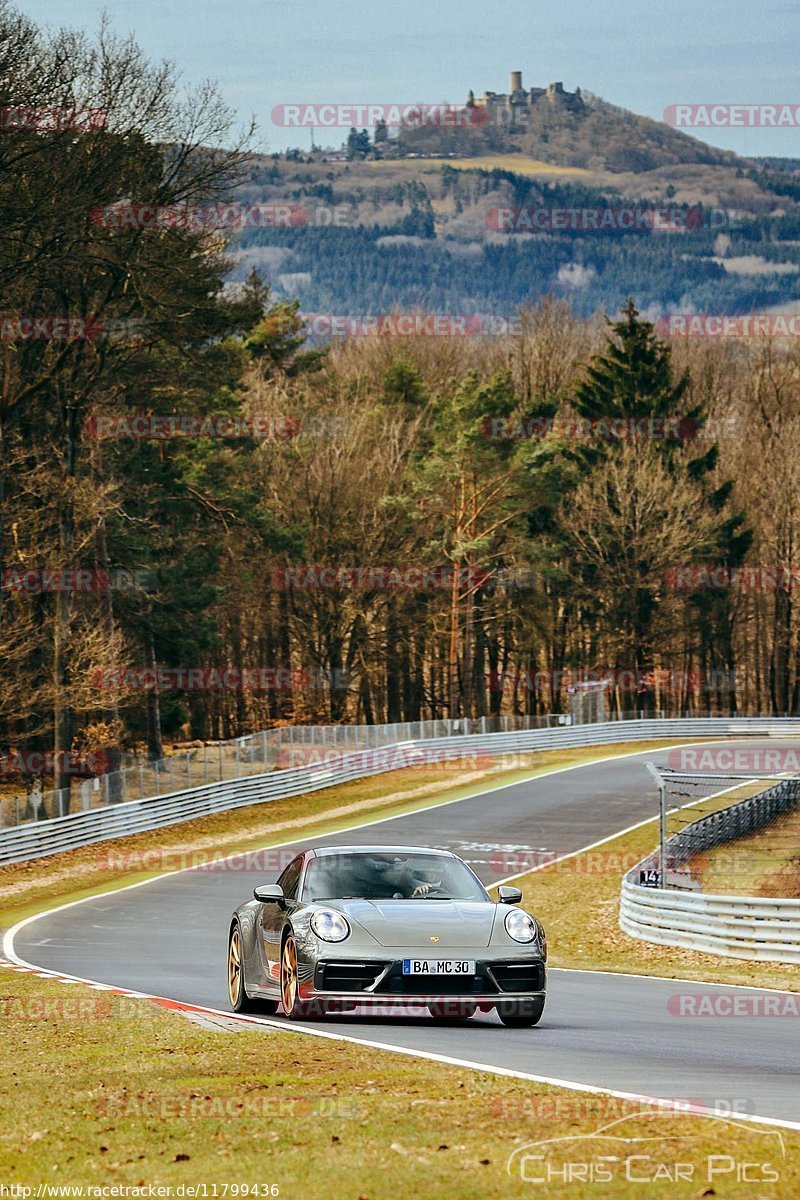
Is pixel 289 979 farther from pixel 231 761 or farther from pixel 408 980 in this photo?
pixel 231 761

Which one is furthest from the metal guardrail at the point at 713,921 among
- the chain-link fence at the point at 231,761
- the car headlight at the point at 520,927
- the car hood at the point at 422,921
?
the chain-link fence at the point at 231,761

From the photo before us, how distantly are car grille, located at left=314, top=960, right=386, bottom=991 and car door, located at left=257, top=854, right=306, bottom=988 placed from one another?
73 centimetres

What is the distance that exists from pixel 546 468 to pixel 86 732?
35.4 meters

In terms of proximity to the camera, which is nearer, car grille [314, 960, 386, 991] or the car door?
car grille [314, 960, 386, 991]

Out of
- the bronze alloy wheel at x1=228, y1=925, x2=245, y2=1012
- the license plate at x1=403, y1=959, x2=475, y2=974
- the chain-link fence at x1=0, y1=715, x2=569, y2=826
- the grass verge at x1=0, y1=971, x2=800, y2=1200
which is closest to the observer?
the grass verge at x1=0, y1=971, x2=800, y2=1200

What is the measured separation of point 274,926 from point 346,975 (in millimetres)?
1124

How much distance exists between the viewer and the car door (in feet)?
44.1

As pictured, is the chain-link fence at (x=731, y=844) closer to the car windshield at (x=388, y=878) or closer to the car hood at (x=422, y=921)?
the car windshield at (x=388, y=878)

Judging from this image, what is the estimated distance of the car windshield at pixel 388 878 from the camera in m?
13.5

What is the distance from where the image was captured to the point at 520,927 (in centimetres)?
1295

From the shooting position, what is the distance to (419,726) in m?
63.2

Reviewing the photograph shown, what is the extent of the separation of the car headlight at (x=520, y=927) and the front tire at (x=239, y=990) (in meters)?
2.26

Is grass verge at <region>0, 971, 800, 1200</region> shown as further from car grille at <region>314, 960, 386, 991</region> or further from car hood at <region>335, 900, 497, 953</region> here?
car hood at <region>335, 900, 497, 953</region>

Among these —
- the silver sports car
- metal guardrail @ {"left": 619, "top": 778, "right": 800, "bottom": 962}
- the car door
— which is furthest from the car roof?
metal guardrail @ {"left": 619, "top": 778, "right": 800, "bottom": 962}
